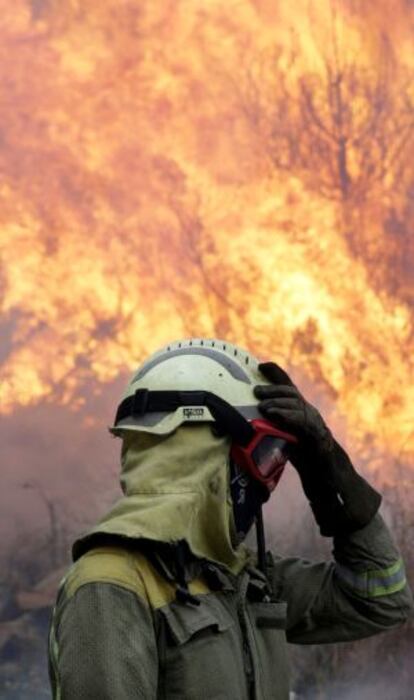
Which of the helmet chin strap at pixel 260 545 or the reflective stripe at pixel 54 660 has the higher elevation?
the helmet chin strap at pixel 260 545

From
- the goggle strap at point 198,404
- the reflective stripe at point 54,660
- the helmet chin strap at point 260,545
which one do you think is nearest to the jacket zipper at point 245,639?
the helmet chin strap at point 260,545

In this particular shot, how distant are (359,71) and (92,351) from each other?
17.4 ft

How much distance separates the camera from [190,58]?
12586 millimetres

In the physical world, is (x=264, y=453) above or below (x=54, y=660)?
above

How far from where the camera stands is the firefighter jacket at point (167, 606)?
1785mm

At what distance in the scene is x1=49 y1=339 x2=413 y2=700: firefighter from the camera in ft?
6.00

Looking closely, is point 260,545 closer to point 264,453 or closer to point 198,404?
point 264,453

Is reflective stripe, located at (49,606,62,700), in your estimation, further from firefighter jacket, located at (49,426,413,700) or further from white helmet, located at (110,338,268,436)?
white helmet, located at (110,338,268,436)

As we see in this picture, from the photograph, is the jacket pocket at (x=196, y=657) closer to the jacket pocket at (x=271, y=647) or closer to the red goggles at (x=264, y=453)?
the jacket pocket at (x=271, y=647)

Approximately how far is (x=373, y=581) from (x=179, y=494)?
100cm

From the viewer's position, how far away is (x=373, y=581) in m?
2.78

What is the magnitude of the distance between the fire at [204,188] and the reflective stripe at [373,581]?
8.74m

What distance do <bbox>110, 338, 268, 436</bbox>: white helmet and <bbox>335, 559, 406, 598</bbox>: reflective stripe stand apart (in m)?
0.74

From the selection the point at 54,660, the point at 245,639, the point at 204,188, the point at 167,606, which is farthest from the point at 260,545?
the point at 204,188
